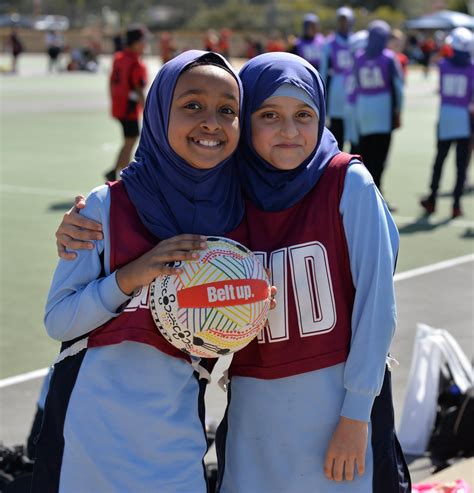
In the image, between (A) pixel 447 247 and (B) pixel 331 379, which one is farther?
(A) pixel 447 247

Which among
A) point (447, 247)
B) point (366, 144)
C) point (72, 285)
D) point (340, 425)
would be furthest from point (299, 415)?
point (366, 144)

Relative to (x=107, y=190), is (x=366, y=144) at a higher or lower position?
lower

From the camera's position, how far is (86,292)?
118 inches

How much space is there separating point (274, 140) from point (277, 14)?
249 feet

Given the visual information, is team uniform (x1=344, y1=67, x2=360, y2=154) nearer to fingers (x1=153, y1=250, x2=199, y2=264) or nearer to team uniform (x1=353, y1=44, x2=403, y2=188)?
team uniform (x1=353, y1=44, x2=403, y2=188)

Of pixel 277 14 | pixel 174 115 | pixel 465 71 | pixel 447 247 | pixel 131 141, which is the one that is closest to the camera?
pixel 174 115

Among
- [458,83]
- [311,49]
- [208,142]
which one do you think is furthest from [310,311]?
[311,49]

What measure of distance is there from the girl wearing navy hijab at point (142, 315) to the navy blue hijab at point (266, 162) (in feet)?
0.30

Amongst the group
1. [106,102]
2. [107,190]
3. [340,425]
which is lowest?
[106,102]

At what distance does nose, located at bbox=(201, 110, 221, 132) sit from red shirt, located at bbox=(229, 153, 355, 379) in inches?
12.7

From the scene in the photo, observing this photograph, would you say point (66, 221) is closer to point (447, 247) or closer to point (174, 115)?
point (174, 115)

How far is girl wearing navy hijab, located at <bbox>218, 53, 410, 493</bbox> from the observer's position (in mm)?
3043

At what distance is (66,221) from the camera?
3.12 metres

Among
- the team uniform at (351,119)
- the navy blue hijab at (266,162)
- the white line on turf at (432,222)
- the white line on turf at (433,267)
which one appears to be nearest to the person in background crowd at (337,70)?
the team uniform at (351,119)
